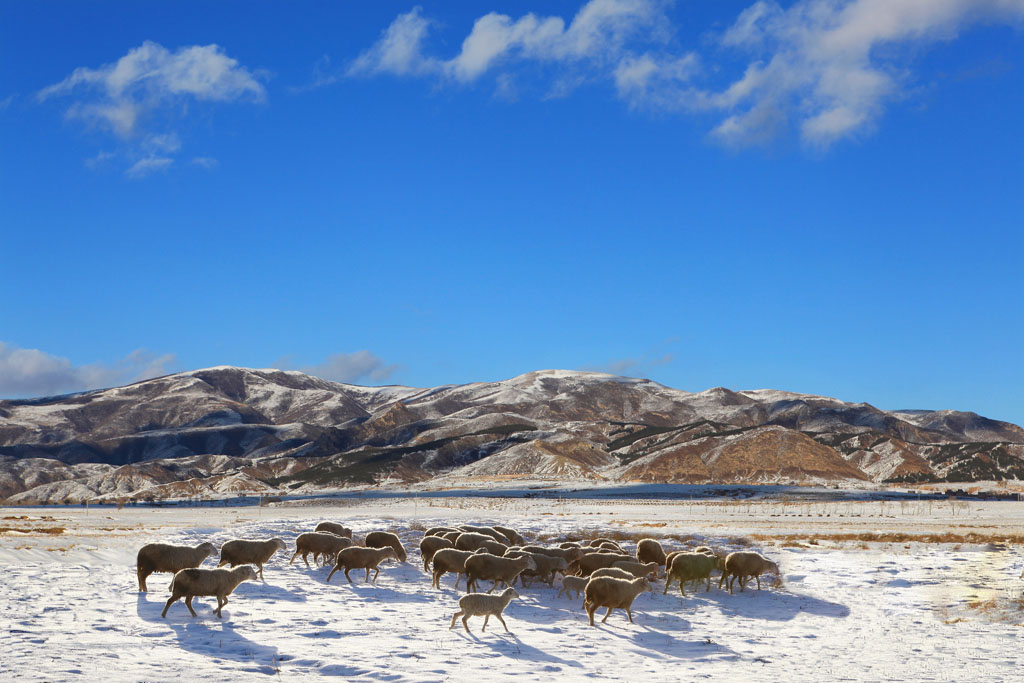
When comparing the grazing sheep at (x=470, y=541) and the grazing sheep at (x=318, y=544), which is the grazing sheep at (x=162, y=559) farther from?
the grazing sheep at (x=470, y=541)

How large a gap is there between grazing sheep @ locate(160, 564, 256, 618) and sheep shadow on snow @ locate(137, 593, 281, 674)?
0.61ft

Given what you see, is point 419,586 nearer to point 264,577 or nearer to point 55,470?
point 264,577

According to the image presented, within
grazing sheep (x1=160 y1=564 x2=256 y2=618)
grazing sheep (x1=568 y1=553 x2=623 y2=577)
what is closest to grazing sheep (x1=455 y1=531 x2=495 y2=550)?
grazing sheep (x1=568 y1=553 x2=623 y2=577)

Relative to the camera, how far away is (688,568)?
22875 millimetres

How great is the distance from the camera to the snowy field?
1401 centimetres

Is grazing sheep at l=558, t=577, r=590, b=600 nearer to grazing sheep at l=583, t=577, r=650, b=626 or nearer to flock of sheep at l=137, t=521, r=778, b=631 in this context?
flock of sheep at l=137, t=521, r=778, b=631

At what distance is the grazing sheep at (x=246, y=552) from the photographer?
22.0 meters

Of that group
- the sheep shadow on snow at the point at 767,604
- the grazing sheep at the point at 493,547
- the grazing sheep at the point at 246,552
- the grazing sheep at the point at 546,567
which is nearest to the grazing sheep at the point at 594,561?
the grazing sheep at the point at 546,567

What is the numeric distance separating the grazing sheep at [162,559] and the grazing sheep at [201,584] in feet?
6.58

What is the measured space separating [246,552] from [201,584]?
5378 millimetres

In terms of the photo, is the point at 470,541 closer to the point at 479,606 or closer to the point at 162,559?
the point at 479,606

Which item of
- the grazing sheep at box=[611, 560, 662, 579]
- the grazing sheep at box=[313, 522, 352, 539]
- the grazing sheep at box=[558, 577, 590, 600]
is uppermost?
the grazing sheep at box=[313, 522, 352, 539]

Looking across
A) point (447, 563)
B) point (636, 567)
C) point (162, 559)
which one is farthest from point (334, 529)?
point (636, 567)

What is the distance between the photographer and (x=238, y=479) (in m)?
151
